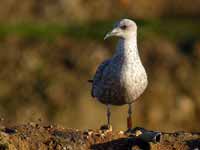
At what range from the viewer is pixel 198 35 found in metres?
36.5

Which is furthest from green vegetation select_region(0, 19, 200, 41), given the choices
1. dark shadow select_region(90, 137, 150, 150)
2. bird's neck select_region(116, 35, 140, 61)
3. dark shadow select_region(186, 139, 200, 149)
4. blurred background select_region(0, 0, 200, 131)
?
dark shadow select_region(90, 137, 150, 150)

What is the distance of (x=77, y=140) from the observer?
1655cm

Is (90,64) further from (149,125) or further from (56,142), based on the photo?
(56,142)

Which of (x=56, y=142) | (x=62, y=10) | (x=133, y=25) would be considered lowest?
(x=56, y=142)

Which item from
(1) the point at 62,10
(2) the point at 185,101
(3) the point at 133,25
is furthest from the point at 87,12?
(3) the point at 133,25

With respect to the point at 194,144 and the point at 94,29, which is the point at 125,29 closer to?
the point at 194,144

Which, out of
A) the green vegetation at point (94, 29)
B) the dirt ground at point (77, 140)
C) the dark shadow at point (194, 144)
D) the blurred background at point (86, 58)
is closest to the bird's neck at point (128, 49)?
the dirt ground at point (77, 140)

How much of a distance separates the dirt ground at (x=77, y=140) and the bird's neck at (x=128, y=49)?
1597 millimetres

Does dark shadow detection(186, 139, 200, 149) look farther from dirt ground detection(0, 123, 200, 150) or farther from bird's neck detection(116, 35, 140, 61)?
bird's neck detection(116, 35, 140, 61)

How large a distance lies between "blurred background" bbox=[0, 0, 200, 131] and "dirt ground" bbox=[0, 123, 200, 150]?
14.2 meters

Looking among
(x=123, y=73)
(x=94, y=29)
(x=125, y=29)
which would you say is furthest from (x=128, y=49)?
(x=94, y=29)

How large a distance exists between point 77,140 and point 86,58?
19.0 m

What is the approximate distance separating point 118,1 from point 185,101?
20.0 ft

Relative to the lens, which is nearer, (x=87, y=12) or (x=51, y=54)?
(x=51, y=54)
